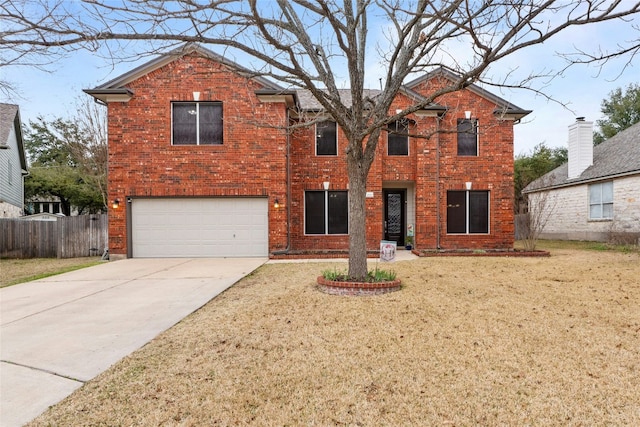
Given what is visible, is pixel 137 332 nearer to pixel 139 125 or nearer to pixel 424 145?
pixel 139 125

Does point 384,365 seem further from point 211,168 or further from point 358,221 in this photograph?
point 211,168

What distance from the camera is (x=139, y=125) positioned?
11.4 metres

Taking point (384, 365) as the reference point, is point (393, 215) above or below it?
above

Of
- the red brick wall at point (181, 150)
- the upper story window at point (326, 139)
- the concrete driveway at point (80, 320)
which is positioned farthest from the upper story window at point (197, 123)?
the concrete driveway at point (80, 320)

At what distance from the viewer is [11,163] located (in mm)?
19188

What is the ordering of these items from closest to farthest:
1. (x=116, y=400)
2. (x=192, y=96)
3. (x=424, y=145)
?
1. (x=116, y=400)
2. (x=192, y=96)
3. (x=424, y=145)

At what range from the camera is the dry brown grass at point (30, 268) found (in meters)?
8.49

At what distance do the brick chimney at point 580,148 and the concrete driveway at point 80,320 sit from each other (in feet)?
55.7

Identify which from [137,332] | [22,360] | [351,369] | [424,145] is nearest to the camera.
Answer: [351,369]

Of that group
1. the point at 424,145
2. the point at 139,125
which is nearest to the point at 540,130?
the point at 424,145

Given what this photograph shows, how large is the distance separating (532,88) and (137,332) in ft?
21.8

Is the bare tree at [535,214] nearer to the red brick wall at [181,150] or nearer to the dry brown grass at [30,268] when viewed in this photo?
the red brick wall at [181,150]

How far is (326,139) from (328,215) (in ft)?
8.82

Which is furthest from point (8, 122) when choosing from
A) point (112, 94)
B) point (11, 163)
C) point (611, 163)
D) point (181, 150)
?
point (611, 163)
